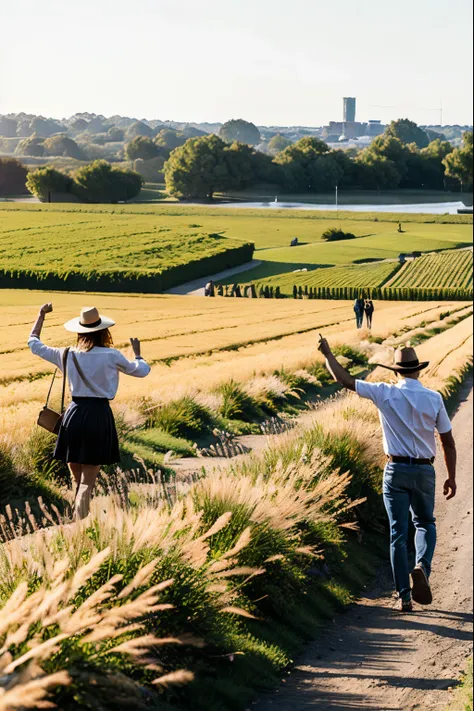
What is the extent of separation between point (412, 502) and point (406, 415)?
2.23 ft

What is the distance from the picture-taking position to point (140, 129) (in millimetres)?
13875

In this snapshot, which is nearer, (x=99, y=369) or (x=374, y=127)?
(x=99, y=369)

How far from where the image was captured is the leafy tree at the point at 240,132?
571 inches

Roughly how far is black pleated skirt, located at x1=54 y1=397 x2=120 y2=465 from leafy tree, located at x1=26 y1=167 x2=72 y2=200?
4514mm

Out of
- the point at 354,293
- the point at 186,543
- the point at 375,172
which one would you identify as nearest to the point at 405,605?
the point at 186,543

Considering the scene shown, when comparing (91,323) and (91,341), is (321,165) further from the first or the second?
(91,341)

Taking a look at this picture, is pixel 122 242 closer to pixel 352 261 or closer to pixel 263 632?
pixel 352 261

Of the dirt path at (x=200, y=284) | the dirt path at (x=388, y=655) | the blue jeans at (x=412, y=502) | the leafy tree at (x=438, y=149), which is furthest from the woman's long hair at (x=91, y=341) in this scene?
the leafy tree at (x=438, y=149)

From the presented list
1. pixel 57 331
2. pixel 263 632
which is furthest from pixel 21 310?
pixel 263 632

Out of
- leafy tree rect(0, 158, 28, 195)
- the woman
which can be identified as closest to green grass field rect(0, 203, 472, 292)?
leafy tree rect(0, 158, 28, 195)

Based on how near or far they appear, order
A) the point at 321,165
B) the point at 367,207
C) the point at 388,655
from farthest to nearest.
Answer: the point at 367,207, the point at 321,165, the point at 388,655

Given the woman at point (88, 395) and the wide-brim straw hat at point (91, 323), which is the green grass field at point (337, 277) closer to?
the wide-brim straw hat at point (91, 323)

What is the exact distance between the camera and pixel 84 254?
42.5 feet

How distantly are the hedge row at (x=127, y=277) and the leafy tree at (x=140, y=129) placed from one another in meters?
1.76
